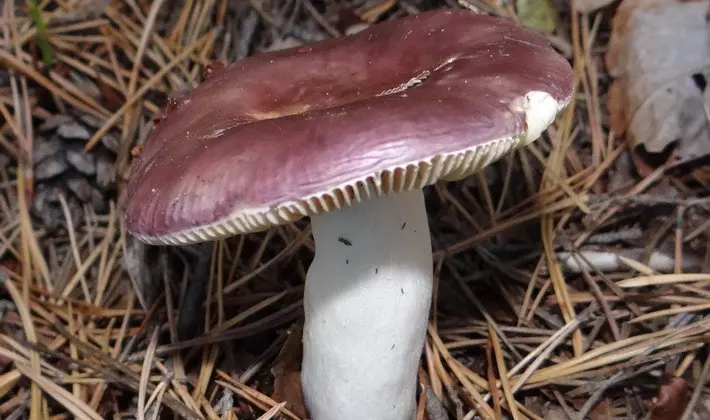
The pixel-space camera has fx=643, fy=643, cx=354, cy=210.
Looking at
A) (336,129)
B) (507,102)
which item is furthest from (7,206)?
(507,102)

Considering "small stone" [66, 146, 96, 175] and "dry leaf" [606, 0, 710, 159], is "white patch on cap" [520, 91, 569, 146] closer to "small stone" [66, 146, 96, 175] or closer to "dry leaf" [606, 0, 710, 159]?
"dry leaf" [606, 0, 710, 159]

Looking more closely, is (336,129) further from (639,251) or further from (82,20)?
(82,20)

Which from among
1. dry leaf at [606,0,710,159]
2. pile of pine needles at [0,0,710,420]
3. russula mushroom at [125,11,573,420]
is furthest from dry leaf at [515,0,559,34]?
russula mushroom at [125,11,573,420]

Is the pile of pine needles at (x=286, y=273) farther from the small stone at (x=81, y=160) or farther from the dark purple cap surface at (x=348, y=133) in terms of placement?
the dark purple cap surface at (x=348, y=133)

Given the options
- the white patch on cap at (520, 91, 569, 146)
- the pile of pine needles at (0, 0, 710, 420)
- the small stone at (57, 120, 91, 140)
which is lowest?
the pile of pine needles at (0, 0, 710, 420)

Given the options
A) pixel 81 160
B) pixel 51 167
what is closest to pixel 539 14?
pixel 81 160

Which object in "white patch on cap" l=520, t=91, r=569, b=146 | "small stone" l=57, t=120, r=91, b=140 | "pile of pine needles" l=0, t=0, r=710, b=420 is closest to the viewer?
"white patch on cap" l=520, t=91, r=569, b=146
